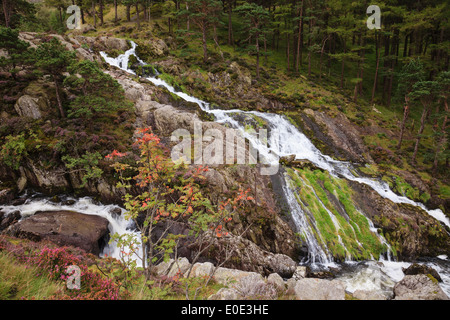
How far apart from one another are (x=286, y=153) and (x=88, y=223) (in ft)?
51.8

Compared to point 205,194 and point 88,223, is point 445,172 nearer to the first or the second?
point 205,194

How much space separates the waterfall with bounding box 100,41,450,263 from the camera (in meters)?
13.1

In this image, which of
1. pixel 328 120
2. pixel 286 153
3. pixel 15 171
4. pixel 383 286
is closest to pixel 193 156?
pixel 286 153

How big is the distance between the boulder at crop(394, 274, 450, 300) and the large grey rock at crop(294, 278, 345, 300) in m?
2.99

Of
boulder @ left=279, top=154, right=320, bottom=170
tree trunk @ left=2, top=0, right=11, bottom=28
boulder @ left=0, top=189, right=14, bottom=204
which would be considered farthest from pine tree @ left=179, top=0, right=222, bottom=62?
boulder @ left=0, top=189, right=14, bottom=204

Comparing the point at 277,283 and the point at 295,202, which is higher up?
the point at 277,283

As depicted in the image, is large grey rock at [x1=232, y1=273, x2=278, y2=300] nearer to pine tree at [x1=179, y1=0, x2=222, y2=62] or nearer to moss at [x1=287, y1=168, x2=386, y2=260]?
moss at [x1=287, y1=168, x2=386, y2=260]

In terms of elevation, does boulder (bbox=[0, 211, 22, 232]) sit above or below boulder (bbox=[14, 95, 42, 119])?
below

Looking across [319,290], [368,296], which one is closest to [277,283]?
[319,290]

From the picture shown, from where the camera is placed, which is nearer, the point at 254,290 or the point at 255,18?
the point at 254,290

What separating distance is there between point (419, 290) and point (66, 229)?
48.5 ft

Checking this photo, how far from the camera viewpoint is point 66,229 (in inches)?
393

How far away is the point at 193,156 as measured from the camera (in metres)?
14.5

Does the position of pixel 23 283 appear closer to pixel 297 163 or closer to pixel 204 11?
pixel 297 163
